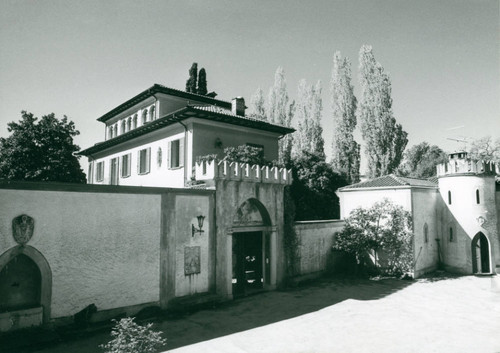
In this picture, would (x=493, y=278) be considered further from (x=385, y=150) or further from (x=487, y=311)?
(x=385, y=150)

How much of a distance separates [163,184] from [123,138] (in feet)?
19.0

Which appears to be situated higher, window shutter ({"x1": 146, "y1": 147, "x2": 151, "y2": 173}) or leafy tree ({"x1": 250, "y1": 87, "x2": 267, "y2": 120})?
leafy tree ({"x1": 250, "y1": 87, "x2": 267, "y2": 120})

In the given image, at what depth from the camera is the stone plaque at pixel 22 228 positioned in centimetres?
935

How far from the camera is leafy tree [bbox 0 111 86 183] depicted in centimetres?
2823

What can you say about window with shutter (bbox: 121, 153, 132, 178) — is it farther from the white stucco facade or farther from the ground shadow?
the white stucco facade

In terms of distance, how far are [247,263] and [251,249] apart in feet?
2.20

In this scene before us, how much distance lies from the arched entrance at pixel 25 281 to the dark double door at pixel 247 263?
7503mm

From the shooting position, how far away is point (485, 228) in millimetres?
19641

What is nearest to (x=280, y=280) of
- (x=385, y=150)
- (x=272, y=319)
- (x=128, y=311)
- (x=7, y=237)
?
(x=272, y=319)

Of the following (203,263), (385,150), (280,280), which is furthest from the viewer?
(385,150)

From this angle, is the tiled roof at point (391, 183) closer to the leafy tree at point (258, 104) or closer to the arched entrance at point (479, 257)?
the arched entrance at point (479, 257)

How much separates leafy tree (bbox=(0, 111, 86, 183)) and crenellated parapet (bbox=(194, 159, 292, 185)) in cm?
2022

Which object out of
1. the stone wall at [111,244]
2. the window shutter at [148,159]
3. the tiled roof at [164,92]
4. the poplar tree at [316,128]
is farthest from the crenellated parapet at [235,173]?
the poplar tree at [316,128]

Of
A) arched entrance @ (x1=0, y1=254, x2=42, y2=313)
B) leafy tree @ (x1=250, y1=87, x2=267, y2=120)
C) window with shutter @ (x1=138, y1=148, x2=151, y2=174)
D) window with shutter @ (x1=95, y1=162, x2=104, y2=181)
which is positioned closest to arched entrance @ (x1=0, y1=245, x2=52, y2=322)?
arched entrance @ (x1=0, y1=254, x2=42, y2=313)
